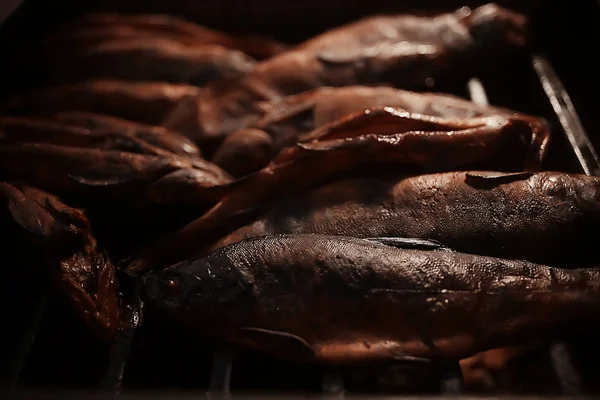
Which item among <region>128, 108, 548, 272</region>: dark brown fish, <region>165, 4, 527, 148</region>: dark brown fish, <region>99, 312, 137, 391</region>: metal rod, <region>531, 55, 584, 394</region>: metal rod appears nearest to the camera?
<region>531, 55, 584, 394</region>: metal rod

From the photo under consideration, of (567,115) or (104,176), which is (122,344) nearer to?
(104,176)

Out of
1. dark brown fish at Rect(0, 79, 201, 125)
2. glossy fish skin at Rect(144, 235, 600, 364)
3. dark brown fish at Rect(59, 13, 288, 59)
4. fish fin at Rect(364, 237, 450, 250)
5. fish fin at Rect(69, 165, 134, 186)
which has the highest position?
dark brown fish at Rect(59, 13, 288, 59)

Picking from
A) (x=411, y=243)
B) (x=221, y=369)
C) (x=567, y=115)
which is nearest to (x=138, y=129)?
(x=221, y=369)

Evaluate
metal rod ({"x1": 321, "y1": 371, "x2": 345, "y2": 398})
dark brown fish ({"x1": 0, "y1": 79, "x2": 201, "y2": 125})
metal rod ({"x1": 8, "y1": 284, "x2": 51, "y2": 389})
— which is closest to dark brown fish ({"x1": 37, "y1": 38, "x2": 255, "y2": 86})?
dark brown fish ({"x1": 0, "y1": 79, "x2": 201, "y2": 125})

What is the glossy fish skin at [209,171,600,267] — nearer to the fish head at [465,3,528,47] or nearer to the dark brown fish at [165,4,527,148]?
the dark brown fish at [165,4,527,148]

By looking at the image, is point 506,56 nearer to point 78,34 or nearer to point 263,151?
point 263,151

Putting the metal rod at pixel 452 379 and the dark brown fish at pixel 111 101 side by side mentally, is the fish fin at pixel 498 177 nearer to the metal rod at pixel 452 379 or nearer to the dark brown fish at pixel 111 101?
the metal rod at pixel 452 379

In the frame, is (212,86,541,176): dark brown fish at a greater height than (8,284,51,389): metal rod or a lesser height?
greater
